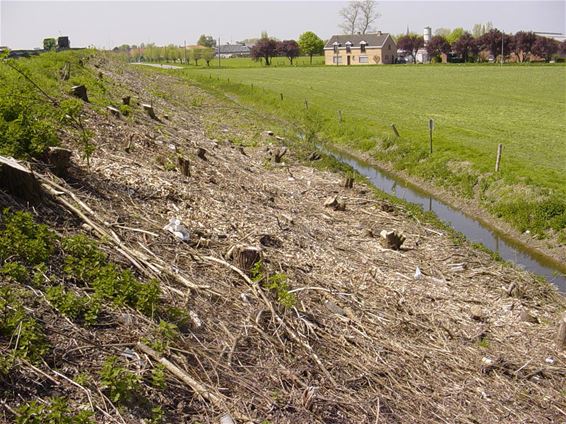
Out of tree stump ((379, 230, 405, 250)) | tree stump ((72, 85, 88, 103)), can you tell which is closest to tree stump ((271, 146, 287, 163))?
tree stump ((72, 85, 88, 103))

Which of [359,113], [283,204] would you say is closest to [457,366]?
[283,204]

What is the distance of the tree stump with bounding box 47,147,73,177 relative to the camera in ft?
30.6

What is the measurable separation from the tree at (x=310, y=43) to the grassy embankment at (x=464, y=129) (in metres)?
73.4

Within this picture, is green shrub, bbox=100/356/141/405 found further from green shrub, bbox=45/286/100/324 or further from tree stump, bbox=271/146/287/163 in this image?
tree stump, bbox=271/146/287/163

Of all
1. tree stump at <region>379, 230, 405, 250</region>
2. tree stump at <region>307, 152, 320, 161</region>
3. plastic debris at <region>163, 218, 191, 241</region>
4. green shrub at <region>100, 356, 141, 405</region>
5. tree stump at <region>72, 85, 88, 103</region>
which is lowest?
tree stump at <region>379, 230, 405, 250</region>

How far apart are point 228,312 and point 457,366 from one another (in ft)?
10.9

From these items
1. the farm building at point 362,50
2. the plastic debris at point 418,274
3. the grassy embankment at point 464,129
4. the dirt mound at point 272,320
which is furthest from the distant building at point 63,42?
the farm building at point 362,50

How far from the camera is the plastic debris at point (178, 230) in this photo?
9.38 metres

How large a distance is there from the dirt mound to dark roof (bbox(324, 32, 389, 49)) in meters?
Result: 111

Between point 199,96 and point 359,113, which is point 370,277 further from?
point 199,96

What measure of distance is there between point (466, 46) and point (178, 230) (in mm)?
108128

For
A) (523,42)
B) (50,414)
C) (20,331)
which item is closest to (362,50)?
(523,42)

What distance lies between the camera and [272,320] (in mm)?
7758

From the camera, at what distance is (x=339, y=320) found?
8.54 metres
